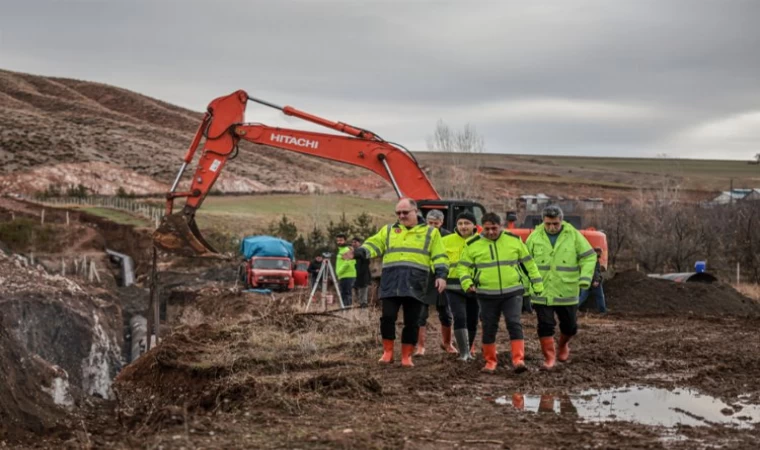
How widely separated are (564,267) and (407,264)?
1.83m

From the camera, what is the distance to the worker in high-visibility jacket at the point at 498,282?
1191cm

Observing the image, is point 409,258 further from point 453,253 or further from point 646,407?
point 646,407

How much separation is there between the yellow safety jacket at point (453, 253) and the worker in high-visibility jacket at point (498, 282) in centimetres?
63

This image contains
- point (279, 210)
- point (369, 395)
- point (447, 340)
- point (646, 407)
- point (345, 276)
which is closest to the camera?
point (646, 407)

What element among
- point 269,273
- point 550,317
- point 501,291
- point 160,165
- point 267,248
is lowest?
point 269,273

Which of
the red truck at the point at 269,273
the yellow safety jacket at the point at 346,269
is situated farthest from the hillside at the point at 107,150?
the yellow safety jacket at the point at 346,269

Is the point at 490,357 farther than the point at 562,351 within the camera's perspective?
No

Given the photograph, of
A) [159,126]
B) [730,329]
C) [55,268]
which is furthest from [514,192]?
[730,329]

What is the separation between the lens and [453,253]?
42.9 feet

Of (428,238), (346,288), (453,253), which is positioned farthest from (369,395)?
(346,288)

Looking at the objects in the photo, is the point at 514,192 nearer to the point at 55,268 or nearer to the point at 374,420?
the point at 55,268

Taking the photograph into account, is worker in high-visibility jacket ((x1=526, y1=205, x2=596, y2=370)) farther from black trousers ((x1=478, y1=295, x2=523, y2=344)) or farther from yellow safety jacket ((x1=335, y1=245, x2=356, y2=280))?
yellow safety jacket ((x1=335, y1=245, x2=356, y2=280))

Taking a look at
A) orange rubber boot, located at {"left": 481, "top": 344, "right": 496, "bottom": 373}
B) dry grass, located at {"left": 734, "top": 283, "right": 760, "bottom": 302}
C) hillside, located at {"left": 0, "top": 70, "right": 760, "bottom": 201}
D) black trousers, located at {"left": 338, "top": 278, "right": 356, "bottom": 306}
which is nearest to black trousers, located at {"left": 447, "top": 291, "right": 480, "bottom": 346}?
Result: orange rubber boot, located at {"left": 481, "top": 344, "right": 496, "bottom": 373}

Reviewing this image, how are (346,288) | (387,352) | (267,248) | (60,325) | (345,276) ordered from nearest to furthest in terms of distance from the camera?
(387,352)
(60,325)
(345,276)
(346,288)
(267,248)
